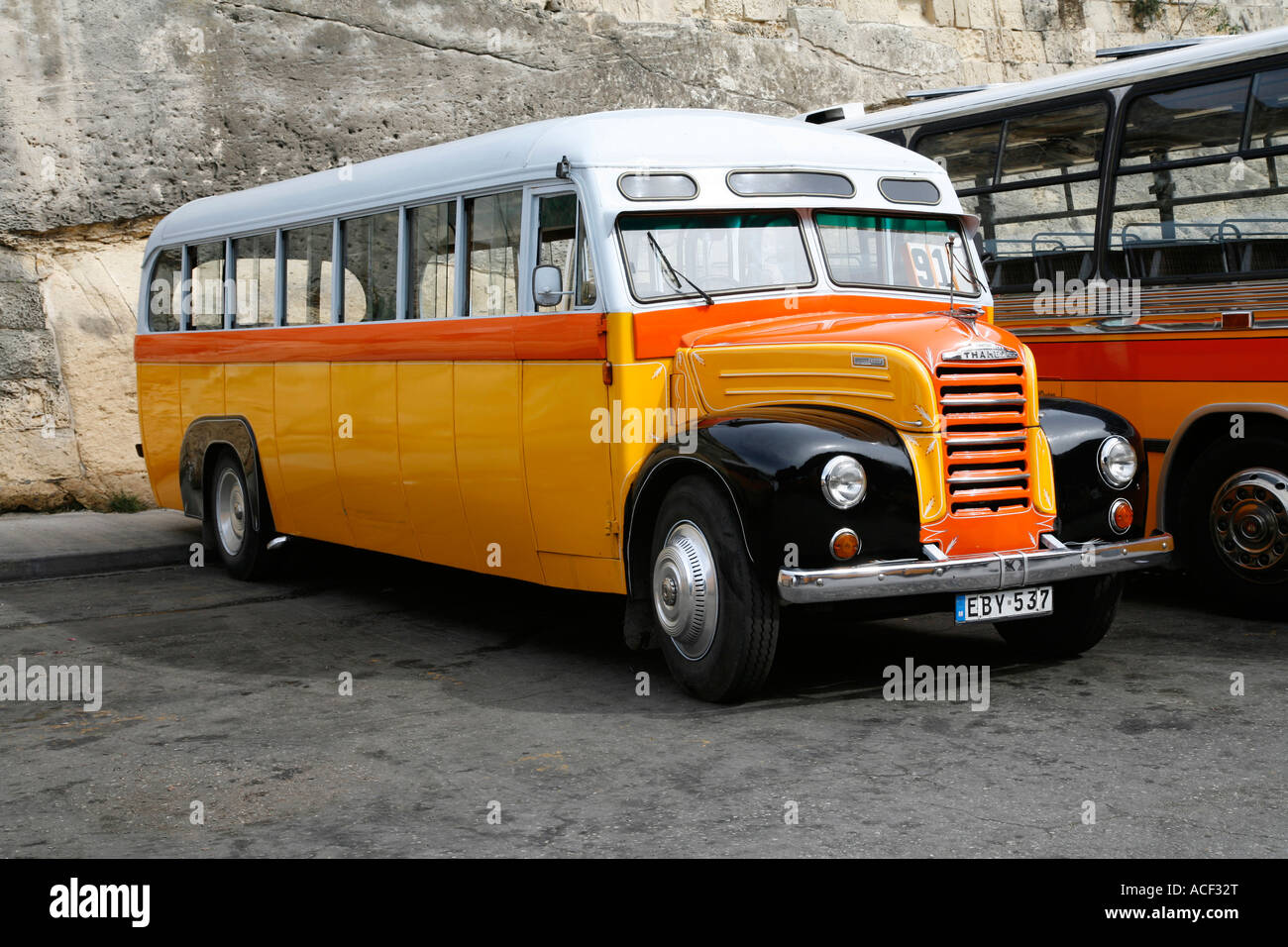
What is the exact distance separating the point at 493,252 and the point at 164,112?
766cm

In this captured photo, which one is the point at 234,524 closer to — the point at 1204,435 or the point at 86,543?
the point at 86,543

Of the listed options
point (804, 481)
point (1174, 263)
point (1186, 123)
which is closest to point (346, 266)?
point (804, 481)

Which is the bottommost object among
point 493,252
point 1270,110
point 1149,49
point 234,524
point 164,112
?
point 234,524

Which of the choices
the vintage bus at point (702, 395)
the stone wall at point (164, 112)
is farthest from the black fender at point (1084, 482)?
the stone wall at point (164, 112)

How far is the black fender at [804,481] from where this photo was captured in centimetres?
597

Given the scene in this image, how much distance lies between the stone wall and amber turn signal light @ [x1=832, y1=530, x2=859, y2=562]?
9807mm

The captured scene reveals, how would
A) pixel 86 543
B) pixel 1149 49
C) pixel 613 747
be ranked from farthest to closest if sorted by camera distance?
pixel 86 543 < pixel 1149 49 < pixel 613 747

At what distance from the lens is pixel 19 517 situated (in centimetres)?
1332

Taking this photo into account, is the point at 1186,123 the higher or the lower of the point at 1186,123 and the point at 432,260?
the higher

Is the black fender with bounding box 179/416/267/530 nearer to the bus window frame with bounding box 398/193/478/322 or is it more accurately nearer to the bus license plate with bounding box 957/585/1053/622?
the bus window frame with bounding box 398/193/478/322

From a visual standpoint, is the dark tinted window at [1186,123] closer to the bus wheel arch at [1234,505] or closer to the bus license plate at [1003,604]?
the bus wheel arch at [1234,505]

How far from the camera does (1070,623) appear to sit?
280 inches

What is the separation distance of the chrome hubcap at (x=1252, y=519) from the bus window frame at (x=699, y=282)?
274cm
